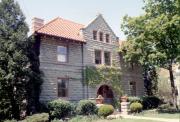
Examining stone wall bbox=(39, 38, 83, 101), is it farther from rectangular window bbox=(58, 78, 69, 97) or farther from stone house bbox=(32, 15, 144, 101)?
rectangular window bbox=(58, 78, 69, 97)

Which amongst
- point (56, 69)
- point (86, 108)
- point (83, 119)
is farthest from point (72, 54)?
point (83, 119)

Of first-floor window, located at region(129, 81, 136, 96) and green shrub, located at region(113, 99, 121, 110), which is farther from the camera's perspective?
first-floor window, located at region(129, 81, 136, 96)

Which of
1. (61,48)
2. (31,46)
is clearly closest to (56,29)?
(61,48)

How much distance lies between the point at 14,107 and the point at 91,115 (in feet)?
21.2

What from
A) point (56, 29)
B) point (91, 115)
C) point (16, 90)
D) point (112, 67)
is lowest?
point (91, 115)

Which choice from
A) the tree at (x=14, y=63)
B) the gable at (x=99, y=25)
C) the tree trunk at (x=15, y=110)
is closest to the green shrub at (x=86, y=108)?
the tree at (x=14, y=63)

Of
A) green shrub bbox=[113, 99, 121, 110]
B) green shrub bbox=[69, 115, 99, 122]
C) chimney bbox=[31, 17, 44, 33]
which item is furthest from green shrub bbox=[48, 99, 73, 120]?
green shrub bbox=[113, 99, 121, 110]

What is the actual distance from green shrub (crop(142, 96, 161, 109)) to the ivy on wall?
3095 millimetres

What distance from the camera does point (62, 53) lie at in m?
28.2

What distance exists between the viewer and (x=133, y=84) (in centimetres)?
3638

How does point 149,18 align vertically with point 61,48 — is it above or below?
above

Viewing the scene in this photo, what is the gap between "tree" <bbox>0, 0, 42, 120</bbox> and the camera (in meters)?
22.0

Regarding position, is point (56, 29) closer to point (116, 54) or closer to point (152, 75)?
point (116, 54)

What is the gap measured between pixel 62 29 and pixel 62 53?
2.66m
